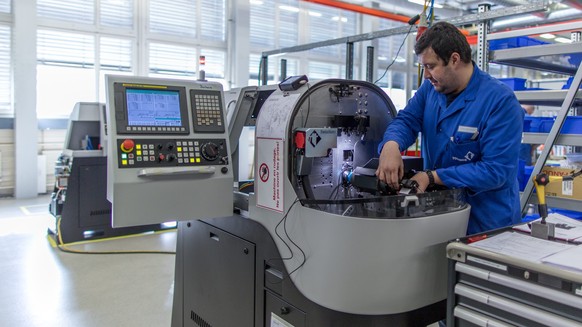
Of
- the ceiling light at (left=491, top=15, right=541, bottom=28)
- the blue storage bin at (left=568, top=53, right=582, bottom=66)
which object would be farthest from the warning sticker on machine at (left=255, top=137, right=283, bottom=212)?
the ceiling light at (left=491, top=15, right=541, bottom=28)

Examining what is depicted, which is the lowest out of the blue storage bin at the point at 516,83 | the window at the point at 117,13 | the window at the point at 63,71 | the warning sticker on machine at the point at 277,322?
the warning sticker on machine at the point at 277,322

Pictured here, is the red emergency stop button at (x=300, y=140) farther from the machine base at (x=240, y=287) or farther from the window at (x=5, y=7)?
the window at (x=5, y=7)

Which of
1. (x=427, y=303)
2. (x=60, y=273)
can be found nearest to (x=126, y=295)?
(x=60, y=273)

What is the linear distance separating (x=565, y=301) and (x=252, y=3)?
7.61 meters

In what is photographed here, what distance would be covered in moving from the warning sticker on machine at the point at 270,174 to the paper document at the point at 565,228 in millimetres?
756

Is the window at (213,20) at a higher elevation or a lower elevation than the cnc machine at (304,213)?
higher

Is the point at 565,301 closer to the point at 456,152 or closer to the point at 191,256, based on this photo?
the point at 456,152

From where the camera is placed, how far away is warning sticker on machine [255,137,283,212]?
4.83 ft

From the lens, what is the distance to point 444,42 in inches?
58.9

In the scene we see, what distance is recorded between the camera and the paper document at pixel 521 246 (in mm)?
1128

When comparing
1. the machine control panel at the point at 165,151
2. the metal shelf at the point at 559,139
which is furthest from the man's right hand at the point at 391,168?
the metal shelf at the point at 559,139

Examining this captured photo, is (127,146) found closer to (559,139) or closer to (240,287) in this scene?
(240,287)

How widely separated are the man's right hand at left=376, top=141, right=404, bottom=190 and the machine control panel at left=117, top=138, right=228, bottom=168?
1.93 ft

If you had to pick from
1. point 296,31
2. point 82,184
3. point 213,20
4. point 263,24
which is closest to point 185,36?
point 213,20
